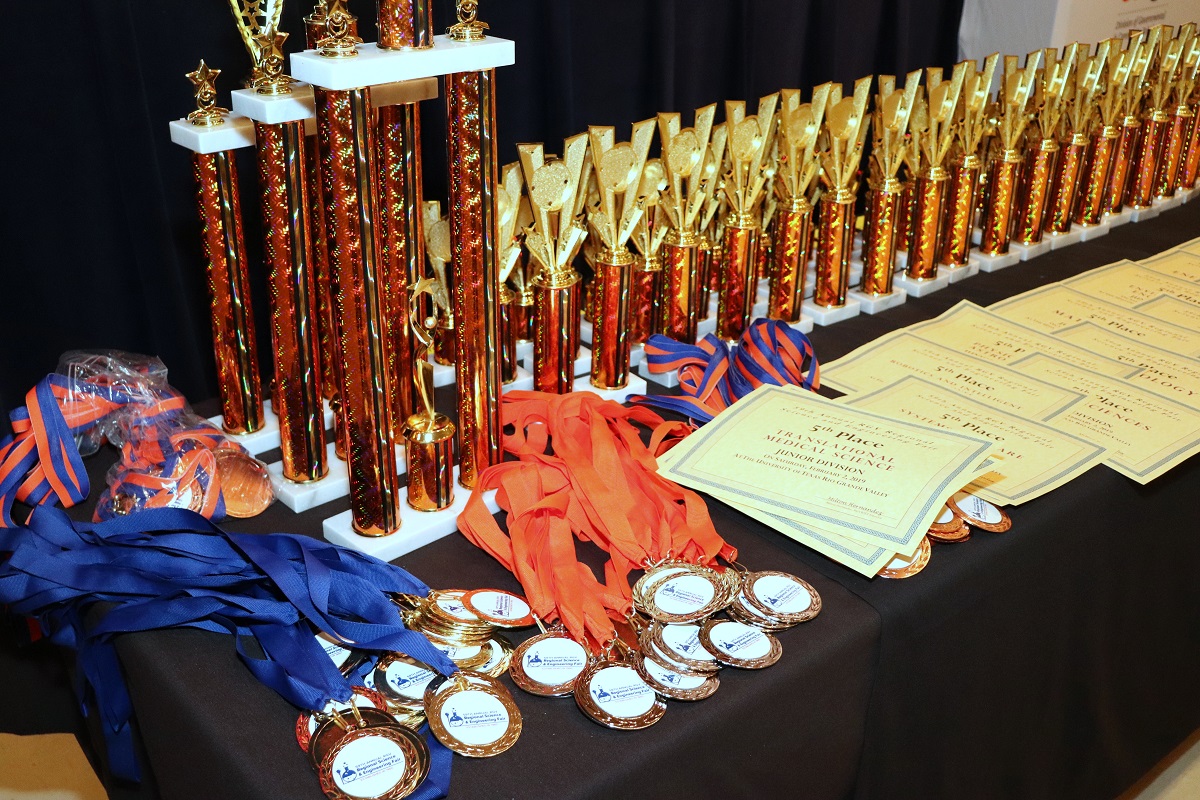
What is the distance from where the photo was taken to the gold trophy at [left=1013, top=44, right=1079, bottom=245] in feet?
5.08

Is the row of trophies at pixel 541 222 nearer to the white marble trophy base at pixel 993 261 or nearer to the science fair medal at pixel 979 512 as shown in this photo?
the white marble trophy base at pixel 993 261

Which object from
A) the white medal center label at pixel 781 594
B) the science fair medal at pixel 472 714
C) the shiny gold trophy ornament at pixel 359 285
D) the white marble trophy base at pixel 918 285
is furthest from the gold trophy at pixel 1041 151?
the science fair medal at pixel 472 714

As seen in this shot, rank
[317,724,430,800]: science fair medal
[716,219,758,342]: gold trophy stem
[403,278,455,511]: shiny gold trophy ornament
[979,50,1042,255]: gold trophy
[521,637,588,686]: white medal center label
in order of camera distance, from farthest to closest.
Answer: [979,50,1042,255]: gold trophy < [716,219,758,342]: gold trophy stem < [403,278,455,511]: shiny gold trophy ornament < [521,637,588,686]: white medal center label < [317,724,430,800]: science fair medal

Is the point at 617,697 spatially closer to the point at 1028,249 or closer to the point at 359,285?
the point at 359,285

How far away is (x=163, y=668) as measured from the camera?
0.78 meters

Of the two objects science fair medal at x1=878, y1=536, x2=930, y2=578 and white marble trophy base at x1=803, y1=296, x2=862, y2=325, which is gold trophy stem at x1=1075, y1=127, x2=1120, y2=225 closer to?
white marble trophy base at x1=803, y1=296, x2=862, y2=325

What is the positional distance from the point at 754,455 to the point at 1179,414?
51 cm

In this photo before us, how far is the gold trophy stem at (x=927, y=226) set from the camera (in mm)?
1447

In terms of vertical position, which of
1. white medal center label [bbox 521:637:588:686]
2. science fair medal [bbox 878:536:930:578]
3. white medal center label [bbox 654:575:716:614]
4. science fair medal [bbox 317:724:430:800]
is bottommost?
white medal center label [bbox 521:637:588:686]

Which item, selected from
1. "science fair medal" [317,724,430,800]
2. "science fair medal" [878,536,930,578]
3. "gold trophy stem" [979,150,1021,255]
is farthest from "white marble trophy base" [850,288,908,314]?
"science fair medal" [317,724,430,800]

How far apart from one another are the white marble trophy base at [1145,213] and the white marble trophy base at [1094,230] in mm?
75

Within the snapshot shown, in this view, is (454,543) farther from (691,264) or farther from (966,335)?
(966,335)

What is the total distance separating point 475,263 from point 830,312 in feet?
2.08

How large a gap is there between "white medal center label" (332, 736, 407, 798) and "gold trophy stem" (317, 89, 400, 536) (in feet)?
0.79
